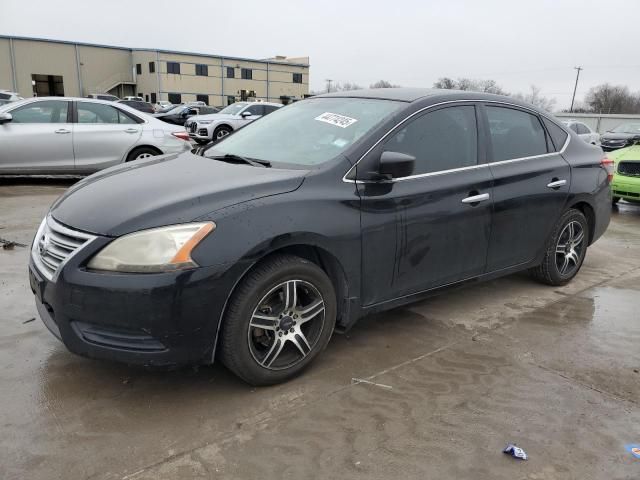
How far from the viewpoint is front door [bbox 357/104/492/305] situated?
3236 mm

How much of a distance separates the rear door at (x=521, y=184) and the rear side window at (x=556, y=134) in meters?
0.06

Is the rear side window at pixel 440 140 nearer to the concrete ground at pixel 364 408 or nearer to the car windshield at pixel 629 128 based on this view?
the concrete ground at pixel 364 408

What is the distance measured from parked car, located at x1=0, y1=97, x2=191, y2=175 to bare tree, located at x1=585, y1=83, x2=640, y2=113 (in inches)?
2964

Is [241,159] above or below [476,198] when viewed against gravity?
above

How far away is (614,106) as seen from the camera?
75250 millimetres

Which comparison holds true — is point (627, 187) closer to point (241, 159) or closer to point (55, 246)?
point (241, 159)

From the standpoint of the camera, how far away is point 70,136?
8773mm

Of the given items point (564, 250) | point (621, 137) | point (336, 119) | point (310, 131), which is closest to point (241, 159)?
point (310, 131)

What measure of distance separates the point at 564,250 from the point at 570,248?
10 centimetres

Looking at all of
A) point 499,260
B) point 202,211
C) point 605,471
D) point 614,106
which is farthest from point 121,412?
point 614,106

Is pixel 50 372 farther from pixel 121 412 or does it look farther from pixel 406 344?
pixel 406 344

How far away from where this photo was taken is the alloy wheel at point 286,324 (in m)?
2.86

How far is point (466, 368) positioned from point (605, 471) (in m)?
1.00

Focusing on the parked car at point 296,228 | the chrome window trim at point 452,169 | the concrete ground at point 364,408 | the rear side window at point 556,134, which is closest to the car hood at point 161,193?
the parked car at point 296,228
